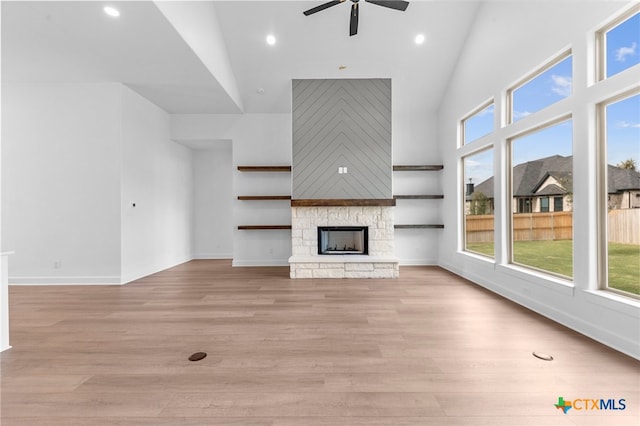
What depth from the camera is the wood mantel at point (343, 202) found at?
517 centimetres

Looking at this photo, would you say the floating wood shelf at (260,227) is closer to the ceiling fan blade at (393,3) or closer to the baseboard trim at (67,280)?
the baseboard trim at (67,280)

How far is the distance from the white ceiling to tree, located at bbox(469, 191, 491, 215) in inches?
86.8

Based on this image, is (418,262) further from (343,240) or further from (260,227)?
(260,227)

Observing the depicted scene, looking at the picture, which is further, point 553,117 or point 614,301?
point 553,117

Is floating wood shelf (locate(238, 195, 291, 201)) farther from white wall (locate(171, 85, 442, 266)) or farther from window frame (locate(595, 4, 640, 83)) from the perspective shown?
window frame (locate(595, 4, 640, 83))

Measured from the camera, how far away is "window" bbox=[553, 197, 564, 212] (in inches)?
130

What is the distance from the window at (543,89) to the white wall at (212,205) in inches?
230

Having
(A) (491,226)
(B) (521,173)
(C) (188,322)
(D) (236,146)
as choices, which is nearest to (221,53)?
(D) (236,146)

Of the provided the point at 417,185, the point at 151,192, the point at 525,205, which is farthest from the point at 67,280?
the point at 525,205

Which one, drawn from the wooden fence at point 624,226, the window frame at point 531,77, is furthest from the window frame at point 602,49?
the wooden fence at point 624,226

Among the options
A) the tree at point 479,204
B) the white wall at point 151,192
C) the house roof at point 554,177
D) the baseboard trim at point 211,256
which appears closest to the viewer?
the house roof at point 554,177

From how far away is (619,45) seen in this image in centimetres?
243

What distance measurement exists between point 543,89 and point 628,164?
1.35m

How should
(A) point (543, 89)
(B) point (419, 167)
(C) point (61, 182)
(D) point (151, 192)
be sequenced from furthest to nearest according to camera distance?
(B) point (419, 167) → (D) point (151, 192) → (C) point (61, 182) → (A) point (543, 89)
